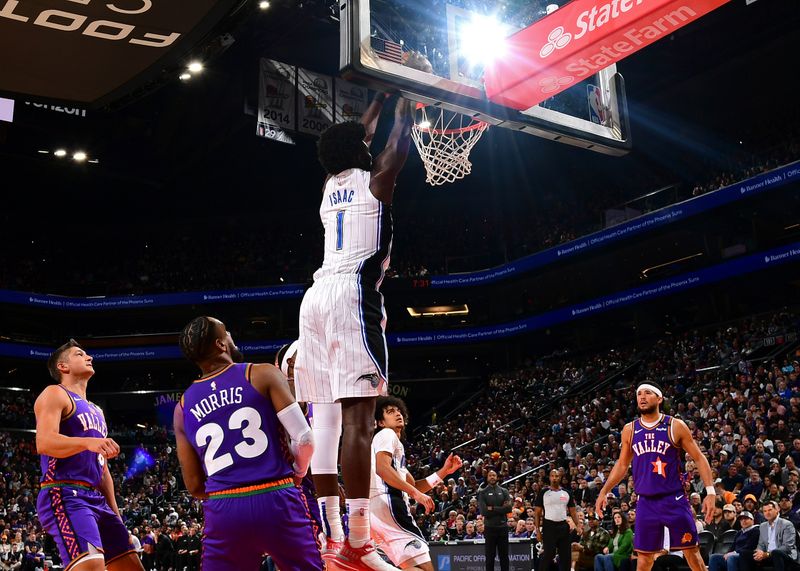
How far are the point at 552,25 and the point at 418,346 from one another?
29.4m

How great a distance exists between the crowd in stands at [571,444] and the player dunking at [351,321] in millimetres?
9037

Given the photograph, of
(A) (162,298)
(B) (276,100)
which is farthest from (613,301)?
(A) (162,298)

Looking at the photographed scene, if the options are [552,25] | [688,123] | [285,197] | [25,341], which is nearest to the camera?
[552,25]

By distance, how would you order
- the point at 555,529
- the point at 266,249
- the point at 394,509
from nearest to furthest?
the point at 394,509
the point at 555,529
the point at 266,249

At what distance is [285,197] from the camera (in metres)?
39.1

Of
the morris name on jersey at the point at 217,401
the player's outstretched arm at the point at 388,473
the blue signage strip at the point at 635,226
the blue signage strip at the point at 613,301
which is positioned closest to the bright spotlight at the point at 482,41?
the player's outstretched arm at the point at 388,473

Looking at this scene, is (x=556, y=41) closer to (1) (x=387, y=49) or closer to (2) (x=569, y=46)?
(2) (x=569, y=46)

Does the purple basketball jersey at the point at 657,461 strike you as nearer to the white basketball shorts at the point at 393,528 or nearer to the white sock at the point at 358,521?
the white basketball shorts at the point at 393,528

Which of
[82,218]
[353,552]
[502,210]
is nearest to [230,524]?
[353,552]

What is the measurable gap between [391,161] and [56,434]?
9.18 feet

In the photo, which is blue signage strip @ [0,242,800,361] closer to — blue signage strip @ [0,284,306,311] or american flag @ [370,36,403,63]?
blue signage strip @ [0,284,306,311]

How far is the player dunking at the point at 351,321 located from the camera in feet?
14.0

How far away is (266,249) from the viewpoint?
39031 mm

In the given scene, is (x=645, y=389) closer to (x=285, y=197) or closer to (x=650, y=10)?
(x=650, y=10)
